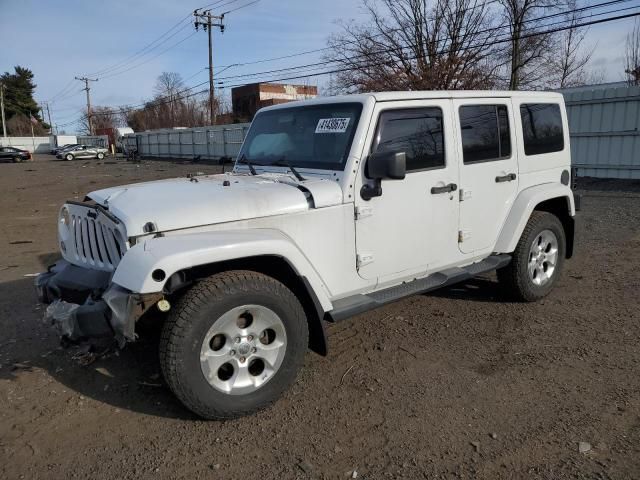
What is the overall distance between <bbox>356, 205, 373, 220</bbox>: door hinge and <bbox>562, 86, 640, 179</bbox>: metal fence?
12299 millimetres

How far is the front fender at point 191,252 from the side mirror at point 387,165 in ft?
2.53

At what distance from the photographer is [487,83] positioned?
80.5 feet

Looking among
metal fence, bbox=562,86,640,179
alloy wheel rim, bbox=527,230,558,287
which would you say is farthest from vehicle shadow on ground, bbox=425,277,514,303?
metal fence, bbox=562,86,640,179

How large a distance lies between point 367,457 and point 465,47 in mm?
25421

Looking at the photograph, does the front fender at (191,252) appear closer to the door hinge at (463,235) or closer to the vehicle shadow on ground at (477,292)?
the door hinge at (463,235)

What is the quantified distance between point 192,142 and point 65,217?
118 ft

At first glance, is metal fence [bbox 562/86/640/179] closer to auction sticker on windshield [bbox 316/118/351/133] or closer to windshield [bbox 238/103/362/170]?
windshield [bbox 238/103/362/170]

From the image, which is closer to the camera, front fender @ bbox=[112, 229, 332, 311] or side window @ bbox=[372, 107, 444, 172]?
front fender @ bbox=[112, 229, 332, 311]

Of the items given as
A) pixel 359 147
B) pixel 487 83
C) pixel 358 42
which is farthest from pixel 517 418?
pixel 358 42

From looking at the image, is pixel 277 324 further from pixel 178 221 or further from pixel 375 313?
pixel 375 313

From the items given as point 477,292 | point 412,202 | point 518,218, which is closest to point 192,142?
point 477,292

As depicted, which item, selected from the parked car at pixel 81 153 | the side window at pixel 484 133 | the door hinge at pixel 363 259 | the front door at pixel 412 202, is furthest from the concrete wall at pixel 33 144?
the door hinge at pixel 363 259

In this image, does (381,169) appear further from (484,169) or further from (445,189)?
(484,169)

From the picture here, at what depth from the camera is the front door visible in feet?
11.8
